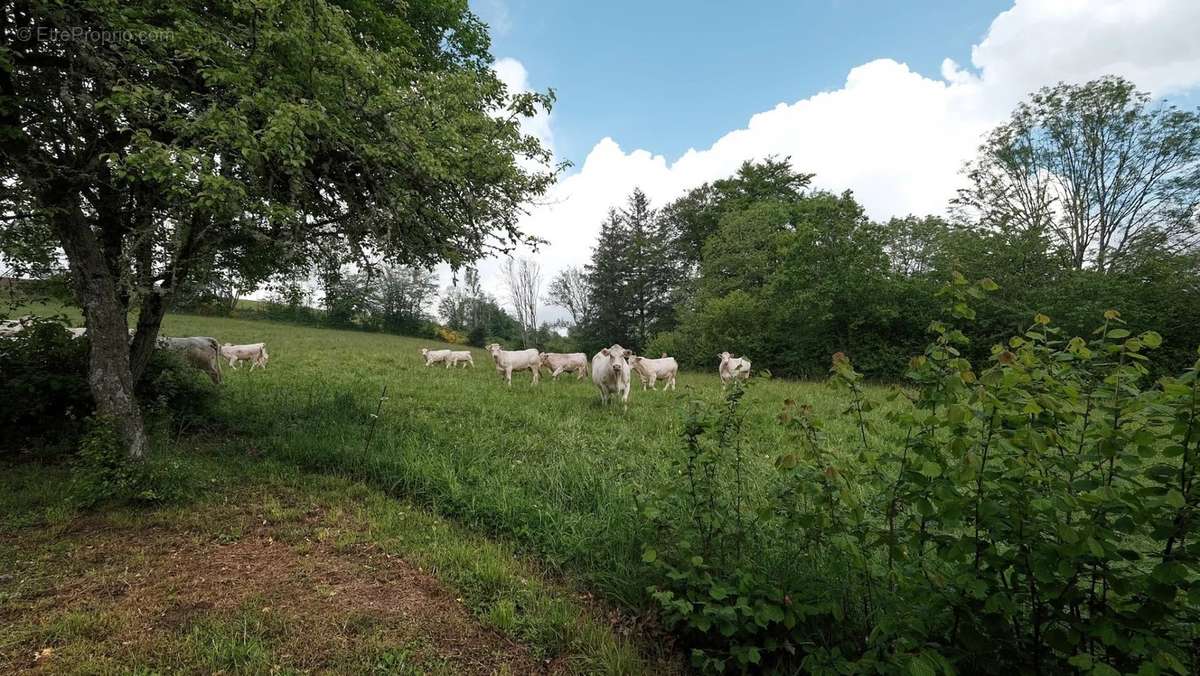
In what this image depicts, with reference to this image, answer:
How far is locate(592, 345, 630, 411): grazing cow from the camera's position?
36.7ft

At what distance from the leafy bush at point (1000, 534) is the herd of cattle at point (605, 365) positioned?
7.98m

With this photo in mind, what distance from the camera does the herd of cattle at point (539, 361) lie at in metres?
11.2

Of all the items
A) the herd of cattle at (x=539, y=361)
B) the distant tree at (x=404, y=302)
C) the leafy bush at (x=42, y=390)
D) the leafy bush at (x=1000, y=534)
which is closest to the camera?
the leafy bush at (x=1000, y=534)

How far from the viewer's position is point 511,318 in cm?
6638

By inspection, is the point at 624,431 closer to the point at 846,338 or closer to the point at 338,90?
the point at 338,90

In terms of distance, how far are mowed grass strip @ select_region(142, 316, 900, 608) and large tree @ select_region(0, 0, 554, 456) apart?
91.4 inches

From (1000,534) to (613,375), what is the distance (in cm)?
932

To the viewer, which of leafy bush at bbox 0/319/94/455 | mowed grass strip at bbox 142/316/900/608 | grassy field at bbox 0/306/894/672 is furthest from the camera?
leafy bush at bbox 0/319/94/455

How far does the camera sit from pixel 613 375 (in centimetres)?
1137

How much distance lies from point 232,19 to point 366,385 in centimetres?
876

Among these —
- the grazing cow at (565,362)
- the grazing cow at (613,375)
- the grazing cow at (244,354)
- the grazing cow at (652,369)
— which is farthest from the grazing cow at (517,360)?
the grazing cow at (244,354)

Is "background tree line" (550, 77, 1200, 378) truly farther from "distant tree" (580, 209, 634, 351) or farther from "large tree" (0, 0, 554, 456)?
"large tree" (0, 0, 554, 456)

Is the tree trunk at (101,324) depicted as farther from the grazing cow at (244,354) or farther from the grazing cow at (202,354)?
the grazing cow at (244,354)

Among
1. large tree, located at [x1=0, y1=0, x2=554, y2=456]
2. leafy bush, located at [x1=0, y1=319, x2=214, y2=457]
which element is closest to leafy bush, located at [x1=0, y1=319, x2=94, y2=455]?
leafy bush, located at [x1=0, y1=319, x2=214, y2=457]
